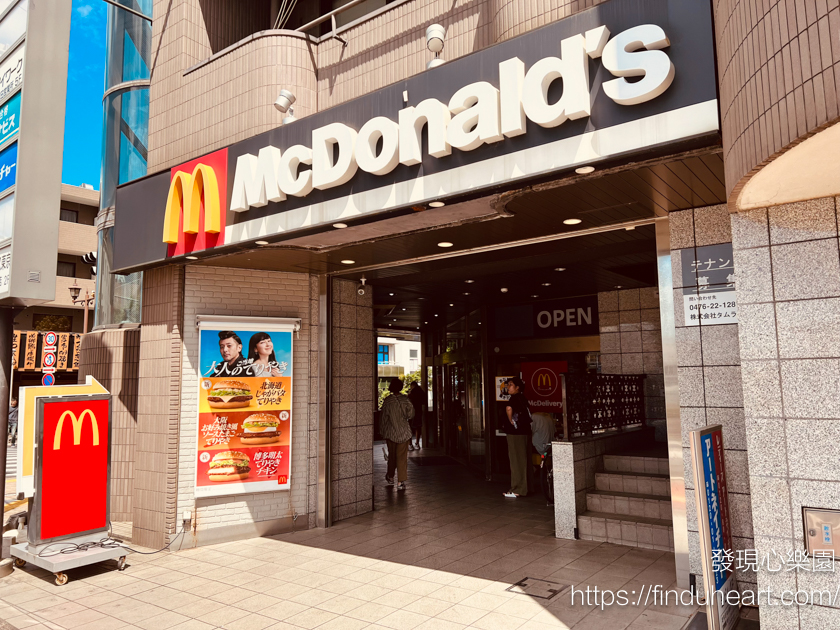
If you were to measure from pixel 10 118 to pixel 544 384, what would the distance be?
29.5ft

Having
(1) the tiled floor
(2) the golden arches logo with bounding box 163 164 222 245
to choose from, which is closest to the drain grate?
(1) the tiled floor

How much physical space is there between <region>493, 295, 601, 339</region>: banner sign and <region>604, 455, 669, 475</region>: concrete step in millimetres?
3244

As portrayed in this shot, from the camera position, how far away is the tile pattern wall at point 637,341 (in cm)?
966

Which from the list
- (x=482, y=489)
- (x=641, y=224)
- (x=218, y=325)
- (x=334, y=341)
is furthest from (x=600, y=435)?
(x=218, y=325)

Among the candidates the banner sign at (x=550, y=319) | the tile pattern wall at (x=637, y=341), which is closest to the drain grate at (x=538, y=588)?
the tile pattern wall at (x=637, y=341)

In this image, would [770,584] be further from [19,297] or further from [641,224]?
[19,297]

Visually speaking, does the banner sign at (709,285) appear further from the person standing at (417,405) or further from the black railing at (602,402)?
the person standing at (417,405)

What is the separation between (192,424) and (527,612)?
4569 millimetres

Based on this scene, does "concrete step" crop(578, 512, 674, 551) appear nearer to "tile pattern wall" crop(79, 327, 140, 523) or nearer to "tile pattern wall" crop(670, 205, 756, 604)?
"tile pattern wall" crop(670, 205, 756, 604)

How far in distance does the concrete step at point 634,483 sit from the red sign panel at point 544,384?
326 centimetres

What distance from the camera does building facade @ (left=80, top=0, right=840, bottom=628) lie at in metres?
3.39

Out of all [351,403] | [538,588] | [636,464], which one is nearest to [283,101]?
[351,403]

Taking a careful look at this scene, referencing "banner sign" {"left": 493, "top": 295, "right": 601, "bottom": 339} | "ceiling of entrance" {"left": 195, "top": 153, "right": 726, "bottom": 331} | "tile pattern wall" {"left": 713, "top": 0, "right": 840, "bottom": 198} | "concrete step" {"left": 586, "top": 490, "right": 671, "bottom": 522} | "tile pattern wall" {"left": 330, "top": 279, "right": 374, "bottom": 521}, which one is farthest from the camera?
"banner sign" {"left": 493, "top": 295, "right": 601, "bottom": 339}

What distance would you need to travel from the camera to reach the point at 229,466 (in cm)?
711
